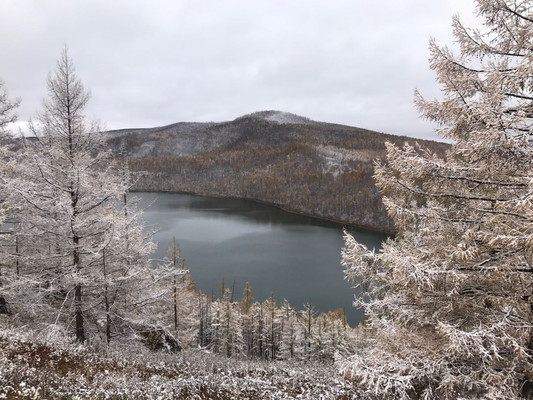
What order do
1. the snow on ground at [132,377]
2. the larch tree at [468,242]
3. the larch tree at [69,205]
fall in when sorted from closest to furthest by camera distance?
the larch tree at [468,242] → the snow on ground at [132,377] → the larch tree at [69,205]

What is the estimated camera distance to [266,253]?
70562 millimetres

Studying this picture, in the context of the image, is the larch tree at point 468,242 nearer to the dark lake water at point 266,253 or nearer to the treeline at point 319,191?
the dark lake water at point 266,253

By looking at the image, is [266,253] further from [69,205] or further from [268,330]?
[69,205]

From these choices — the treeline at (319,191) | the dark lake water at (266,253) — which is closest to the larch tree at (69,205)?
the dark lake water at (266,253)

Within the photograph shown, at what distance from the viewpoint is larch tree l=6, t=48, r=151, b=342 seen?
881cm

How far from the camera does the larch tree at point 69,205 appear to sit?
28.9 feet

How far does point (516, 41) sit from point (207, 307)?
44441 mm

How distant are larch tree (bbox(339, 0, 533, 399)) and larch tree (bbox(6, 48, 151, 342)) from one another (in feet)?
24.9

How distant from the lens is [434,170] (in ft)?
17.2

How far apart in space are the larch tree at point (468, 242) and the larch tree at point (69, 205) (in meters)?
7.60

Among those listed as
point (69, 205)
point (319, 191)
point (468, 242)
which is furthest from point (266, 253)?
point (319, 191)

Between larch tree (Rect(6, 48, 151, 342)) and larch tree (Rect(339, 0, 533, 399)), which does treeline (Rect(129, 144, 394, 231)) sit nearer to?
larch tree (Rect(6, 48, 151, 342))

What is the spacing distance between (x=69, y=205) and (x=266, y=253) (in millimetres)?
63380

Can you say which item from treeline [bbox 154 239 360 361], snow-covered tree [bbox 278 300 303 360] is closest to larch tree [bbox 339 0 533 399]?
treeline [bbox 154 239 360 361]
